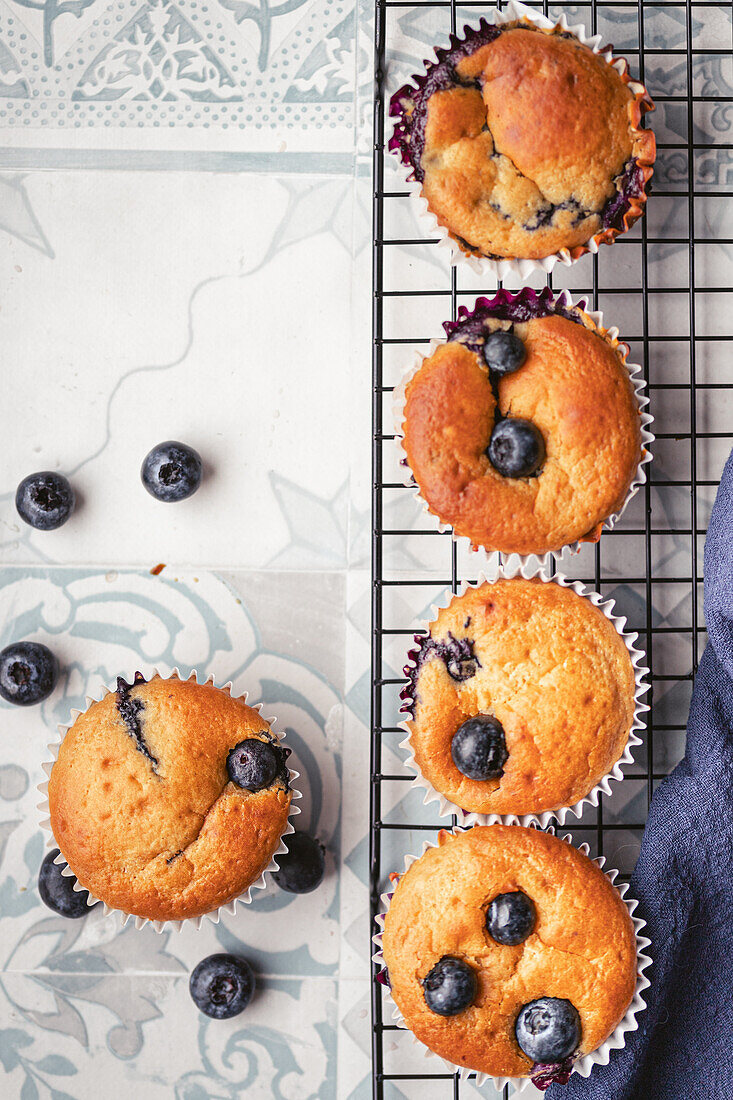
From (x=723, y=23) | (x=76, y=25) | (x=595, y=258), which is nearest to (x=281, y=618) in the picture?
(x=595, y=258)

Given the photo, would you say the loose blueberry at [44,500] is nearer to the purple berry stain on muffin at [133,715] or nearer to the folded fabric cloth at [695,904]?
the purple berry stain on muffin at [133,715]

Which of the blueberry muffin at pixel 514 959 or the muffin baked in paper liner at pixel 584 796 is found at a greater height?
the muffin baked in paper liner at pixel 584 796

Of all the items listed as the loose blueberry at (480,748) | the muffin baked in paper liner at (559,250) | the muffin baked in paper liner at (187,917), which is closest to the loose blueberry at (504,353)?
the muffin baked in paper liner at (559,250)

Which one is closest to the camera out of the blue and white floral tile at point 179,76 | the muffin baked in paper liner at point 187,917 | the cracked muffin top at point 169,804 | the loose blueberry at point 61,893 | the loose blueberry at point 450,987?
the loose blueberry at point 450,987

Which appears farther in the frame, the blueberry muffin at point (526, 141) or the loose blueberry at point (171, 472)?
the loose blueberry at point (171, 472)

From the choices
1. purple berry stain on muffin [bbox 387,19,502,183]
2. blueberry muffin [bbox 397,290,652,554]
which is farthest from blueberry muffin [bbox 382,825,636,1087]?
purple berry stain on muffin [bbox 387,19,502,183]

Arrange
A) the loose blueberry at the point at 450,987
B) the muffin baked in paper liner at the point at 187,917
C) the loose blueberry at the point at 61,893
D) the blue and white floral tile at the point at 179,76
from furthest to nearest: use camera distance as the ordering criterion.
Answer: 1. the blue and white floral tile at the point at 179,76
2. the loose blueberry at the point at 61,893
3. the muffin baked in paper liner at the point at 187,917
4. the loose blueberry at the point at 450,987

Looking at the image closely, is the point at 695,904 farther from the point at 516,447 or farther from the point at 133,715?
the point at 133,715
